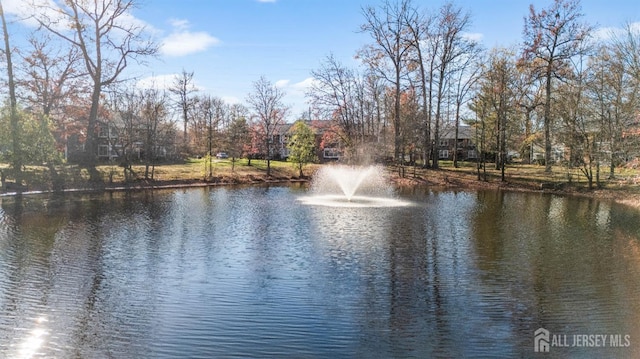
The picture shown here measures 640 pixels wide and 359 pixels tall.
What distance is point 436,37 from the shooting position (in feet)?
142

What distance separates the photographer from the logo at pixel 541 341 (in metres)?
6.92

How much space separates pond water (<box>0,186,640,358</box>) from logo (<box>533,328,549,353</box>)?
0.14ft

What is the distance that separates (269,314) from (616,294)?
7084 mm

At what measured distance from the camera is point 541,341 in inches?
283

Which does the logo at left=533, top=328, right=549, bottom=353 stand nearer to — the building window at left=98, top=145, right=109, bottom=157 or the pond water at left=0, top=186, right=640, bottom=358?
the pond water at left=0, top=186, right=640, bottom=358

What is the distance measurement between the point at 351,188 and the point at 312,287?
22.4 metres

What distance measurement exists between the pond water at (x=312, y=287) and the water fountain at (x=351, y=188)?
224 inches

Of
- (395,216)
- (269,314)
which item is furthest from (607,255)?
(269,314)

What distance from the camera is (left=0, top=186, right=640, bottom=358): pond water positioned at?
703 cm

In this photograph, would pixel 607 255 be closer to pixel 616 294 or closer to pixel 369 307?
pixel 616 294

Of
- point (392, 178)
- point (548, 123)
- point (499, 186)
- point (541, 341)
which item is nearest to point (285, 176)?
point (392, 178)

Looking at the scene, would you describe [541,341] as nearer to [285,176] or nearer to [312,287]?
[312,287]

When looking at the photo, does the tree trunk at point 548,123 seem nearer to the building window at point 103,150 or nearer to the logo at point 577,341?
the logo at point 577,341

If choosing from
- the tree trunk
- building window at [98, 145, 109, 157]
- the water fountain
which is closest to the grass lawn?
the tree trunk
